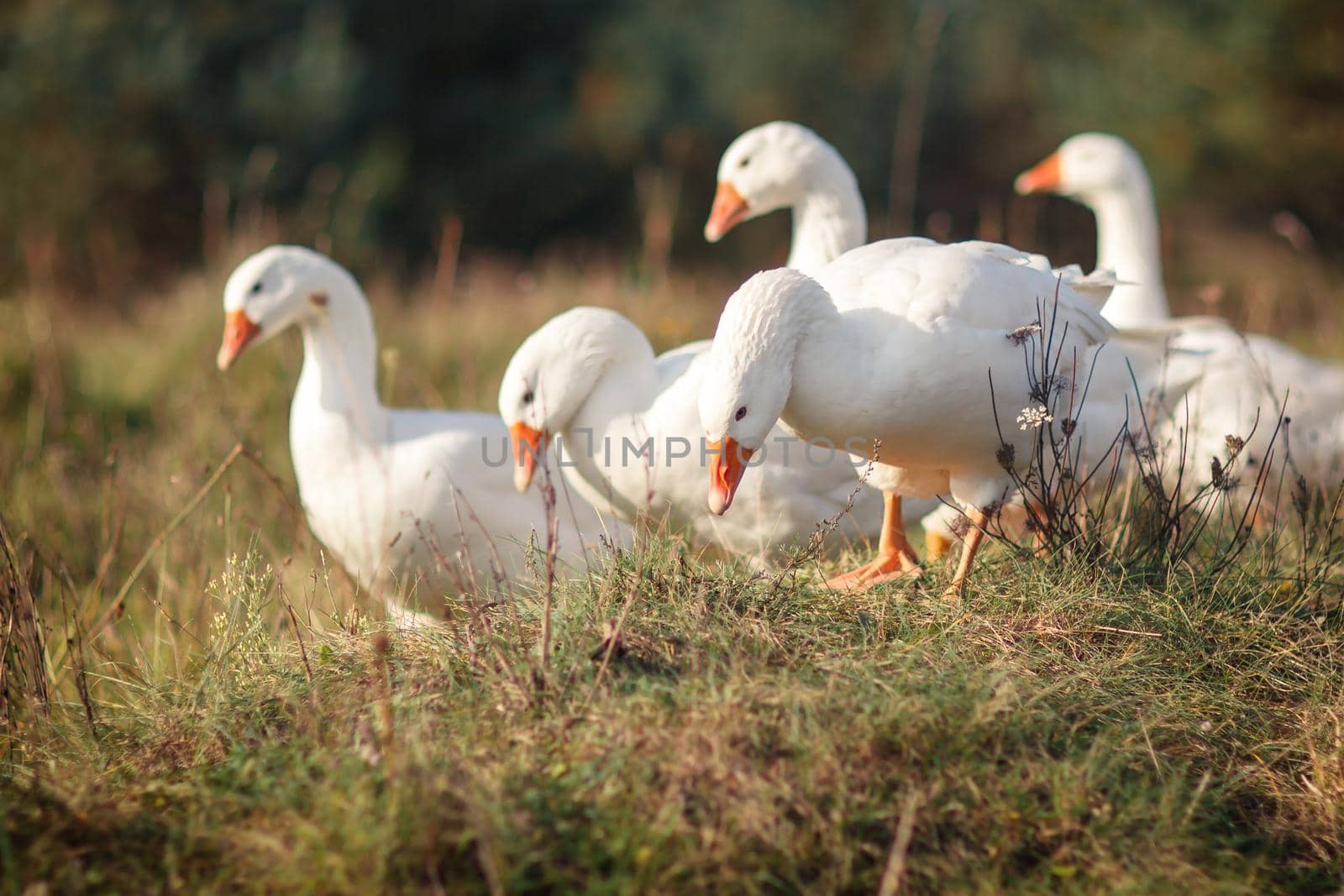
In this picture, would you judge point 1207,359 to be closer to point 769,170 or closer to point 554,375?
point 769,170

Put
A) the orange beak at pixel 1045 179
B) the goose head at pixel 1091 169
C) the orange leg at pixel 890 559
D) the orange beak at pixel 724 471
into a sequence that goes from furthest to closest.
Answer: the orange beak at pixel 1045 179
the goose head at pixel 1091 169
the orange leg at pixel 890 559
the orange beak at pixel 724 471

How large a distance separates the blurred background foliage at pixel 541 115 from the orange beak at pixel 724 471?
8422 mm

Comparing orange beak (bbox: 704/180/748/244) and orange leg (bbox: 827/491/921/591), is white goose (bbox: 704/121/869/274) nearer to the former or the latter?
orange beak (bbox: 704/180/748/244)

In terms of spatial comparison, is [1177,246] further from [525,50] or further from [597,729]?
[597,729]

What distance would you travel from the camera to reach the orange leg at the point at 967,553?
3094 millimetres

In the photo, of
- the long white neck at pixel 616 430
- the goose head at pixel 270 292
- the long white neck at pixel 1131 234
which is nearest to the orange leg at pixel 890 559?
the long white neck at pixel 616 430

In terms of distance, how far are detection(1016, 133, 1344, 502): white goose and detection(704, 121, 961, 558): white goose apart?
4.19 ft

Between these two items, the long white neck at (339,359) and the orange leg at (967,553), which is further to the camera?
the long white neck at (339,359)

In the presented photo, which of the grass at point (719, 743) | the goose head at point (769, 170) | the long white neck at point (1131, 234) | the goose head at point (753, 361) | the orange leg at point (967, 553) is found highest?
the goose head at point (769, 170)

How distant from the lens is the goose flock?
3.09m

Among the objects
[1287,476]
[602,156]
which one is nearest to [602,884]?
[1287,476]

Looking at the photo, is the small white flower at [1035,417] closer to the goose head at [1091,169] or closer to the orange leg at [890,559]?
the orange leg at [890,559]

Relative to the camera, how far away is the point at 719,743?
2.36 m

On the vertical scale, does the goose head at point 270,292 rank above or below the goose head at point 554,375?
above
